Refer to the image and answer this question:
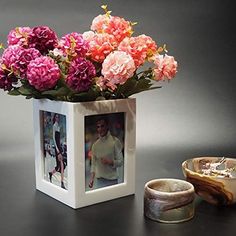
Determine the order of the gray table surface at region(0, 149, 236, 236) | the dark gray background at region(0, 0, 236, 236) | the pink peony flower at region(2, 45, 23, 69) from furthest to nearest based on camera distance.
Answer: the dark gray background at region(0, 0, 236, 236), the pink peony flower at region(2, 45, 23, 69), the gray table surface at region(0, 149, 236, 236)

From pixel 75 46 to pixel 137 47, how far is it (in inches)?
5.7

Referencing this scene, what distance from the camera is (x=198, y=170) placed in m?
1.31

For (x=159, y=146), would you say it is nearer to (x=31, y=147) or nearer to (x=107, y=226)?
(x=31, y=147)

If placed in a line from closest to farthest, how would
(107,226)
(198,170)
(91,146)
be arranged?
(107,226) < (91,146) < (198,170)

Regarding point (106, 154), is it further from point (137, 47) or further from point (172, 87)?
point (172, 87)

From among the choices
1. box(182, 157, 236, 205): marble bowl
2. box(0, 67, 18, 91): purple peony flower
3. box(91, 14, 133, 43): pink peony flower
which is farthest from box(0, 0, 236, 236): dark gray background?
box(91, 14, 133, 43): pink peony flower

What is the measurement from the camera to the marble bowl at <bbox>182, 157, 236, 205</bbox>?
1.17 meters

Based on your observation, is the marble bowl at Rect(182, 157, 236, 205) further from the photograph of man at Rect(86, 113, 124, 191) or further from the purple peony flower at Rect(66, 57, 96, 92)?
the purple peony flower at Rect(66, 57, 96, 92)

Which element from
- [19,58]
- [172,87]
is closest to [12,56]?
[19,58]

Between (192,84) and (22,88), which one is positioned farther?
(192,84)

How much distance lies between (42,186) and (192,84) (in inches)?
35.5

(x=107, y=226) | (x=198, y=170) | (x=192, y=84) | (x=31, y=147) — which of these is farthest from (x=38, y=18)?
(x=107, y=226)

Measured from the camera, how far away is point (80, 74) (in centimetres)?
112

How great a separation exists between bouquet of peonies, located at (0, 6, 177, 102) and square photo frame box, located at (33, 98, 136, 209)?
0.09ft
